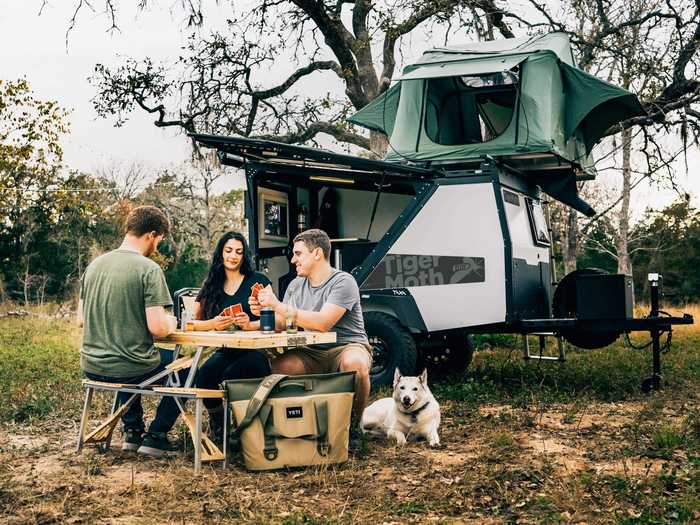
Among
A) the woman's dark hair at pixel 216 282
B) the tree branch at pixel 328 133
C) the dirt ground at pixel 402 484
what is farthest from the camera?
the tree branch at pixel 328 133

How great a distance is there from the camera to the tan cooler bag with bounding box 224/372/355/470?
15.8 ft

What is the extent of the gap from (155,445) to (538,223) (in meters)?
5.31

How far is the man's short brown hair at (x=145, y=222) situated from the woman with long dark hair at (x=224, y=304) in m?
0.68

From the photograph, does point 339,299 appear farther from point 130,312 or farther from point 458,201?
point 458,201

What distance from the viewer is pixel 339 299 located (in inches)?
209

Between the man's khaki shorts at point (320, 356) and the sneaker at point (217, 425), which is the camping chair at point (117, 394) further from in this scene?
the man's khaki shorts at point (320, 356)

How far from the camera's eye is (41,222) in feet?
104

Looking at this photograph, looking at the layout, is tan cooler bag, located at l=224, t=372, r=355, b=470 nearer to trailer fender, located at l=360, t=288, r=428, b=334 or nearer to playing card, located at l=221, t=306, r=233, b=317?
playing card, located at l=221, t=306, r=233, b=317

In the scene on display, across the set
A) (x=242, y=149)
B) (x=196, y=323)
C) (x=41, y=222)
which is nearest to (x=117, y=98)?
(x=242, y=149)

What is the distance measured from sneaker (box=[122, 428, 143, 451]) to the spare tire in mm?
4678

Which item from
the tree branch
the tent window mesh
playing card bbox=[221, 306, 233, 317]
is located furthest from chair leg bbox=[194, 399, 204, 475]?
the tree branch

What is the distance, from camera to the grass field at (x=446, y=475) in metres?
4.07

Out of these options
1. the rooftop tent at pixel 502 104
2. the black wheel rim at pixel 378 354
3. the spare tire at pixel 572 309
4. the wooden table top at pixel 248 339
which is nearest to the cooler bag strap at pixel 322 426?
the wooden table top at pixel 248 339

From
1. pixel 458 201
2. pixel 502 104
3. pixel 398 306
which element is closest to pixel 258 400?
pixel 398 306
